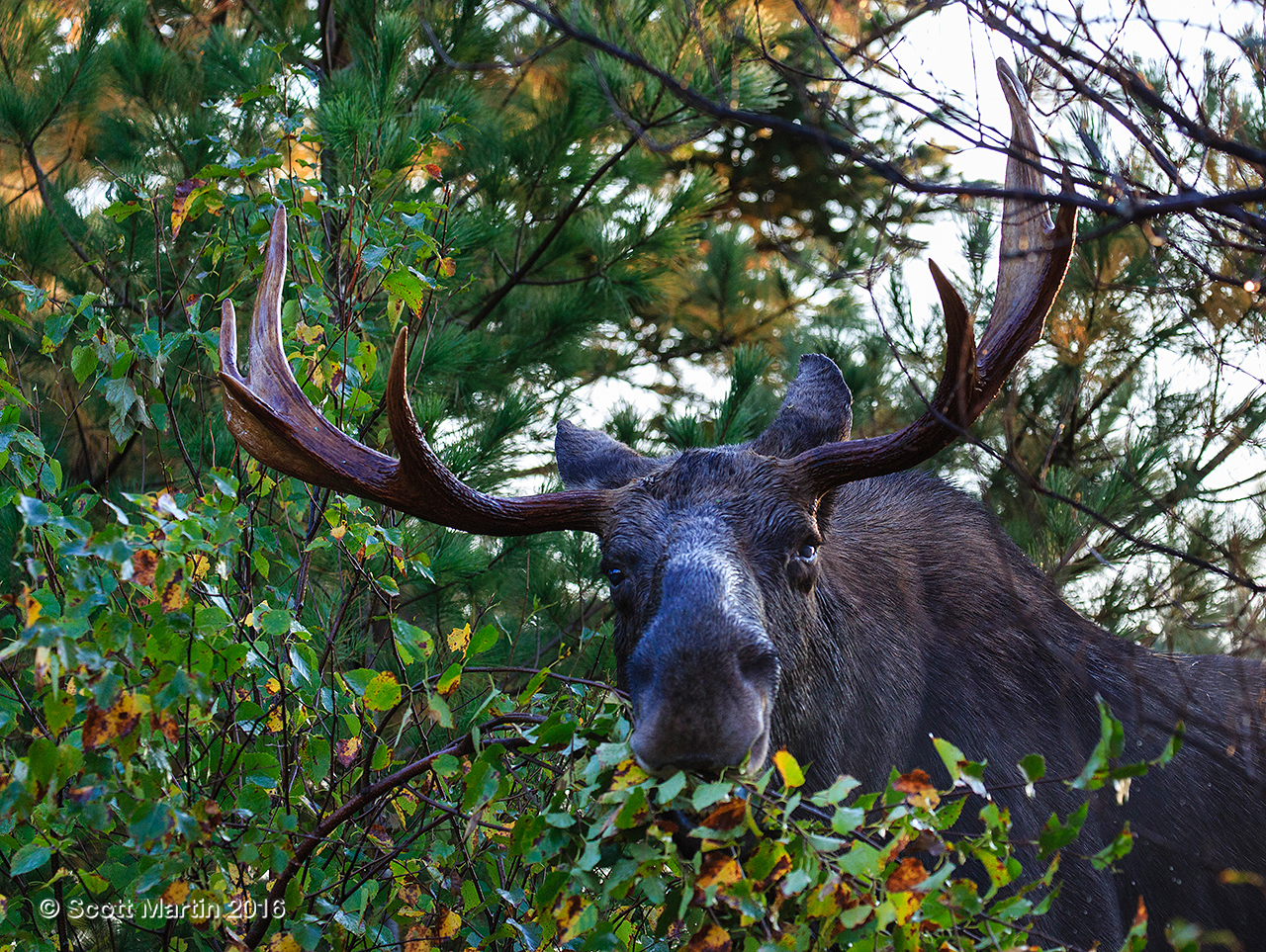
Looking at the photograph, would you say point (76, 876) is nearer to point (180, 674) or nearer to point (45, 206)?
point (180, 674)

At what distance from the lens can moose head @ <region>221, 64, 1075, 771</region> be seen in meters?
2.88

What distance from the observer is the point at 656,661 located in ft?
8.76

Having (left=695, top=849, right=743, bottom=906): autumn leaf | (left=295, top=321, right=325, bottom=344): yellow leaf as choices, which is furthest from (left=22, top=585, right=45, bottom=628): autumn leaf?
(left=295, top=321, right=325, bottom=344): yellow leaf

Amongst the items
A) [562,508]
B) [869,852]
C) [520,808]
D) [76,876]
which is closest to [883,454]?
[562,508]

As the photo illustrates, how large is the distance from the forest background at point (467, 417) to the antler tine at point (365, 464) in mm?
192

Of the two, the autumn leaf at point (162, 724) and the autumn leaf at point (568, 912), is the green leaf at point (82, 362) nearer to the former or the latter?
the autumn leaf at point (162, 724)

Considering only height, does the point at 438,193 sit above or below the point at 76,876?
above

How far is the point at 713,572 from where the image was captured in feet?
9.26

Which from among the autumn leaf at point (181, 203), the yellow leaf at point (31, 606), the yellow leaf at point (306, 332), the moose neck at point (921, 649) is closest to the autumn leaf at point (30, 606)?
the yellow leaf at point (31, 606)

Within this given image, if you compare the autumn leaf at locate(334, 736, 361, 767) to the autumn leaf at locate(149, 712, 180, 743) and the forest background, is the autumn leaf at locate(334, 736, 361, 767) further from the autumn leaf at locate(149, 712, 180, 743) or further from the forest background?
the autumn leaf at locate(149, 712, 180, 743)

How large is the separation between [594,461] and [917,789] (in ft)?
5.87

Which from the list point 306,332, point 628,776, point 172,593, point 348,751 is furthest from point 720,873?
point 306,332

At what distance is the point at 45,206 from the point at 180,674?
158 inches

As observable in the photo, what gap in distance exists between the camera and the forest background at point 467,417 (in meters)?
2.40
